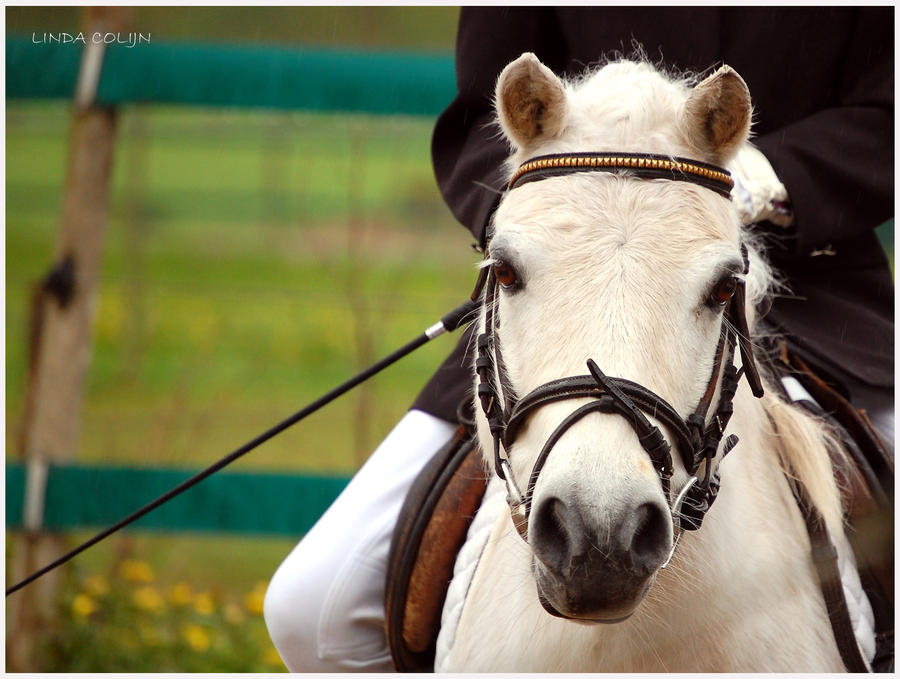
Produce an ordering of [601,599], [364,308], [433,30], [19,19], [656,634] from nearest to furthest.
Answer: [601,599] < [656,634] < [19,19] < [364,308] < [433,30]

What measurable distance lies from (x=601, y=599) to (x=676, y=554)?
1.15 feet

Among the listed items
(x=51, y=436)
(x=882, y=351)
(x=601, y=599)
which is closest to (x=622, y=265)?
(x=601, y=599)

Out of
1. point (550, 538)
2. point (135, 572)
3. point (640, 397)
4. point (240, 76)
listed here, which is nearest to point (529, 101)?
point (640, 397)

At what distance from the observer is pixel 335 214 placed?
7715mm

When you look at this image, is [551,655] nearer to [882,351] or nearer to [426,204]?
[882,351]

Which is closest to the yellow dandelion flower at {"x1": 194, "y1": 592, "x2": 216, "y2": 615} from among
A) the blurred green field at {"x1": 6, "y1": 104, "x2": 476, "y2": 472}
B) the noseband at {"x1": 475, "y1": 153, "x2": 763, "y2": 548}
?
the blurred green field at {"x1": 6, "y1": 104, "x2": 476, "y2": 472}

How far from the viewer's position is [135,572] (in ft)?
13.3

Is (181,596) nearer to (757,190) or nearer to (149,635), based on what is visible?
(149,635)

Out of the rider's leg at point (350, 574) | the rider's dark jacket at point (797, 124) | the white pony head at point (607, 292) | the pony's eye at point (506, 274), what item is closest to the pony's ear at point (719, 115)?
the white pony head at point (607, 292)

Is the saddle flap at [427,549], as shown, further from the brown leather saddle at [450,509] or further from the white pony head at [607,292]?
the white pony head at [607,292]

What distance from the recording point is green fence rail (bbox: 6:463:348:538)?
3.74 m

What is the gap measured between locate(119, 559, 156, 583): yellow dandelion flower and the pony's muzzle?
3160mm

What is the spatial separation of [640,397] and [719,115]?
1.82 ft

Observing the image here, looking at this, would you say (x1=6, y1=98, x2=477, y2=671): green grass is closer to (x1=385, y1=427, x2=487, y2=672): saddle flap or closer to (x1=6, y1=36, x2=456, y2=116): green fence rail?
(x1=6, y1=36, x2=456, y2=116): green fence rail
